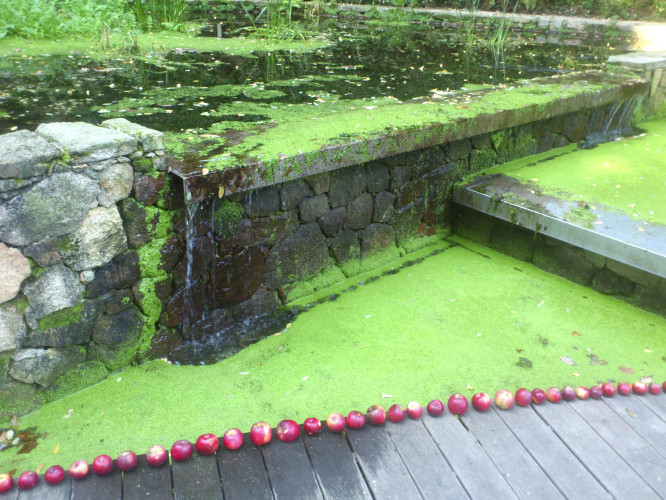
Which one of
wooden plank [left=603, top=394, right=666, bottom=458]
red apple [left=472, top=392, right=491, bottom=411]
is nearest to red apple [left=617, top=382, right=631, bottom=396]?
wooden plank [left=603, top=394, right=666, bottom=458]

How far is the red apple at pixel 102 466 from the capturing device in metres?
1.85

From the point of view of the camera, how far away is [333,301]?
315cm

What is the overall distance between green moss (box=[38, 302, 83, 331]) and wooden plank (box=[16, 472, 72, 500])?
0.67 meters

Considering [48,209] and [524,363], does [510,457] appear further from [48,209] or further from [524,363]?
[48,209]

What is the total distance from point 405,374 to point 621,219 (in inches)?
71.3

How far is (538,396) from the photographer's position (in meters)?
2.31

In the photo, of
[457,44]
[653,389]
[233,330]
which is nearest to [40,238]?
[233,330]

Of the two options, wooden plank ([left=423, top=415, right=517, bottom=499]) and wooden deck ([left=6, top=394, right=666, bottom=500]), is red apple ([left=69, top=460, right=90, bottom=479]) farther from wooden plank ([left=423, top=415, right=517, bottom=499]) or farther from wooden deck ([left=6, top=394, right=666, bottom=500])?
wooden plank ([left=423, top=415, right=517, bottom=499])

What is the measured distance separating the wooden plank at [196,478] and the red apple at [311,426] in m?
0.37

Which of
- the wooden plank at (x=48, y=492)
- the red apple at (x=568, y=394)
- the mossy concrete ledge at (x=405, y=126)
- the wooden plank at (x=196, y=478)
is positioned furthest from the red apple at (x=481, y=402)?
the wooden plank at (x=48, y=492)

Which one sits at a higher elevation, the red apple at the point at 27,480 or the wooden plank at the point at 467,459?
the red apple at the point at 27,480

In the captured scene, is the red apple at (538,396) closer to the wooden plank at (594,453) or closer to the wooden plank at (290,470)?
the wooden plank at (594,453)

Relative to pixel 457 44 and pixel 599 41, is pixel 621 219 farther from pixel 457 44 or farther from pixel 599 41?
pixel 599 41

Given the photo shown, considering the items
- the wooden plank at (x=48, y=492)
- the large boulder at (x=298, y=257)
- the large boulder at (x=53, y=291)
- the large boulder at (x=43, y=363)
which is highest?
the large boulder at (x=53, y=291)
